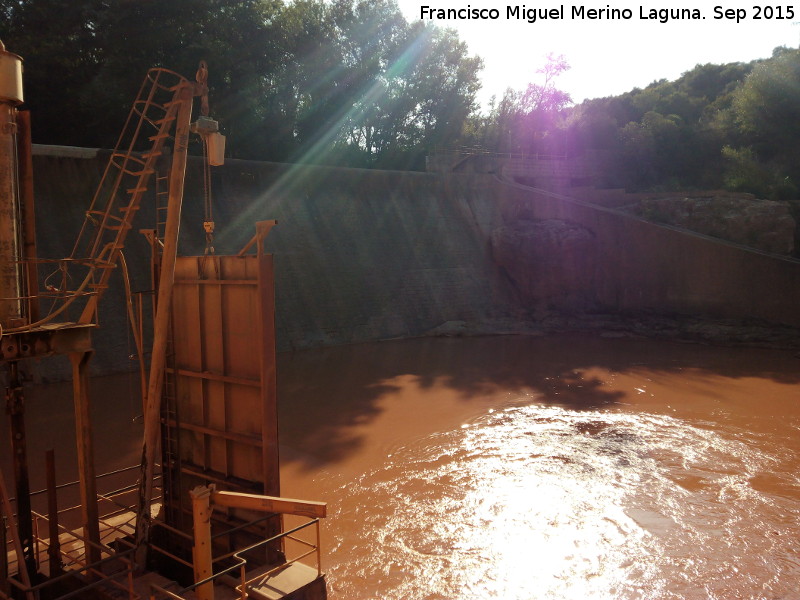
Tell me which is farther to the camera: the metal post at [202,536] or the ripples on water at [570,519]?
the ripples on water at [570,519]

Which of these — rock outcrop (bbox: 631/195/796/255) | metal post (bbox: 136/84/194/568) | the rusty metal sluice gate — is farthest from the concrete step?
rock outcrop (bbox: 631/195/796/255)

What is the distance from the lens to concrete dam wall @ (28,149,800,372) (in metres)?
18.1

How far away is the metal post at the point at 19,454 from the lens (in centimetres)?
548

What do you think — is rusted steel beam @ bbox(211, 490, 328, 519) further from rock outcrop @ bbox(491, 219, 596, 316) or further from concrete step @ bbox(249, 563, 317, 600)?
rock outcrop @ bbox(491, 219, 596, 316)

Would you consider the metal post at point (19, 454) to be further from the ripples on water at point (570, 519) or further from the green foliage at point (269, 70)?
the green foliage at point (269, 70)

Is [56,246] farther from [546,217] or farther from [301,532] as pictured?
[546,217]

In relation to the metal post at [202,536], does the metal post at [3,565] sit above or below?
below

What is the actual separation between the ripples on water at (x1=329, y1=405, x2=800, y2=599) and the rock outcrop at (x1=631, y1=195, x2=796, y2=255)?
13619 mm

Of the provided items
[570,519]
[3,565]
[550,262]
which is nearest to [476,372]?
[570,519]

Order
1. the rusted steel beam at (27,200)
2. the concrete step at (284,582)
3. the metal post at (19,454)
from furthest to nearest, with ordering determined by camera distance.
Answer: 1. the rusted steel beam at (27,200)
2. the metal post at (19,454)
3. the concrete step at (284,582)

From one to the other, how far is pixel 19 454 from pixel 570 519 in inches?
253

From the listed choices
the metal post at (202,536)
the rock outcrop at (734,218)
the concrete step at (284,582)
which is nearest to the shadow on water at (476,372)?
the concrete step at (284,582)

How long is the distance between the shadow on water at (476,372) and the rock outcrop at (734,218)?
5376 mm

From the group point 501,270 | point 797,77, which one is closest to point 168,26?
point 501,270
